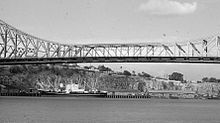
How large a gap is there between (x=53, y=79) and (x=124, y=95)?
25.0 meters

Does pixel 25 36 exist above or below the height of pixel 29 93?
above

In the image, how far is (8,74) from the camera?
152 meters

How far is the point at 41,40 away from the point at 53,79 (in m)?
62.8

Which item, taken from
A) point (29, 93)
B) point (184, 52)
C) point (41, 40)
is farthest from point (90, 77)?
point (184, 52)

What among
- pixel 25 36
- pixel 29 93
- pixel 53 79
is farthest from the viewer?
pixel 53 79

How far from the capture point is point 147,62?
84.2 metres

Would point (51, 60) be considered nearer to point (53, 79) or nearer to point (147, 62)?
point (147, 62)

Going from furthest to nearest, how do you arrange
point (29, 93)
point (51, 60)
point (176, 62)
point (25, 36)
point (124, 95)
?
1. point (124, 95)
2. point (29, 93)
3. point (25, 36)
4. point (51, 60)
5. point (176, 62)

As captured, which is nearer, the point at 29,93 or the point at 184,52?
the point at 184,52

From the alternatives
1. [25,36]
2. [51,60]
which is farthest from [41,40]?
[51,60]

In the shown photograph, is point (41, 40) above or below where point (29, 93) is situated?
above

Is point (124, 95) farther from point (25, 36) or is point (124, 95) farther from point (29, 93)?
point (25, 36)

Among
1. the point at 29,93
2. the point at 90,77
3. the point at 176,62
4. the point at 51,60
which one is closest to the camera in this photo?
the point at 176,62

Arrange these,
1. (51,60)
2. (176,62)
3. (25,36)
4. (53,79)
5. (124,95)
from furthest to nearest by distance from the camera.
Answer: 1. (53,79)
2. (124,95)
3. (25,36)
4. (51,60)
5. (176,62)
